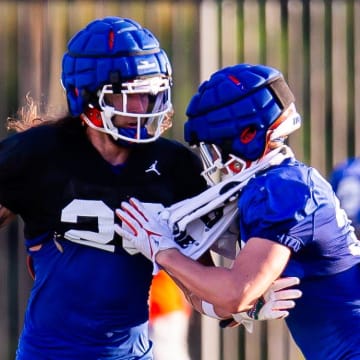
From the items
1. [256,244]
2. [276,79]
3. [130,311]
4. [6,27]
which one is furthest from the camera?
[6,27]

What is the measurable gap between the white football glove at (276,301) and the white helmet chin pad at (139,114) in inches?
27.2

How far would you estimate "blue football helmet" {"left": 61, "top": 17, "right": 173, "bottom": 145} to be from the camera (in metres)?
4.38

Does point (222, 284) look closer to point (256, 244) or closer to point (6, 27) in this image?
point (256, 244)

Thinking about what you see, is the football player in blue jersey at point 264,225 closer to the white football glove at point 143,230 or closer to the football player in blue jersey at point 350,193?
the white football glove at point 143,230

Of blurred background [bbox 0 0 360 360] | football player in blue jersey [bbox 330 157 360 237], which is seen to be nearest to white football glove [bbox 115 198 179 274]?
football player in blue jersey [bbox 330 157 360 237]

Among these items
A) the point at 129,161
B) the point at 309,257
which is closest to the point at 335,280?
the point at 309,257

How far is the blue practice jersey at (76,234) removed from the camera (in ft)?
14.5

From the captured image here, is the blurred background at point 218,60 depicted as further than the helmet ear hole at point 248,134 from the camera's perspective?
Yes

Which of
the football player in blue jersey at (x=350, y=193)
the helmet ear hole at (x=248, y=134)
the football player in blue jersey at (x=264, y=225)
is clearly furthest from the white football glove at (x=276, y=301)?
the football player in blue jersey at (x=350, y=193)

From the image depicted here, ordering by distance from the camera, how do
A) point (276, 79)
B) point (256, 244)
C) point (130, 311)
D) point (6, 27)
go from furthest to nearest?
point (6, 27)
point (130, 311)
point (276, 79)
point (256, 244)

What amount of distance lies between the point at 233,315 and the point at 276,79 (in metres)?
0.76

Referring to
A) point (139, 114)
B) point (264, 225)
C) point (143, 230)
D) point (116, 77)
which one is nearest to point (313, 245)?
point (264, 225)

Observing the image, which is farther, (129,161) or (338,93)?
(338,93)

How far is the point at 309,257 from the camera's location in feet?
13.2
